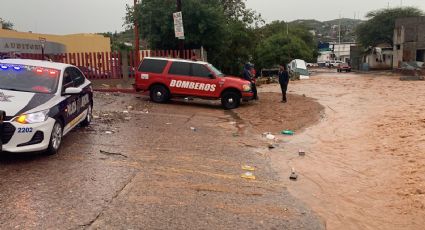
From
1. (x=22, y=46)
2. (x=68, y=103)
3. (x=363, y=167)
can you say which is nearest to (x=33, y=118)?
(x=68, y=103)

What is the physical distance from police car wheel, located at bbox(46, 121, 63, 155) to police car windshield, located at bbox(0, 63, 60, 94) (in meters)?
0.71

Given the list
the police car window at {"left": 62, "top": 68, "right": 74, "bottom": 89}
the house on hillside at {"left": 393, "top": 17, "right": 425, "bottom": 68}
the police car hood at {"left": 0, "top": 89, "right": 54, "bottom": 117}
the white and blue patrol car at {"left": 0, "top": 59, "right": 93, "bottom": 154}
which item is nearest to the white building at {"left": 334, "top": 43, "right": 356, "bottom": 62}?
the house on hillside at {"left": 393, "top": 17, "right": 425, "bottom": 68}

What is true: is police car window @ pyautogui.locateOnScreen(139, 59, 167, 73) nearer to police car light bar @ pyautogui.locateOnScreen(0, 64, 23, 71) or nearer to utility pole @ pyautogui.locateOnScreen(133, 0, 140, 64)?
utility pole @ pyautogui.locateOnScreen(133, 0, 140, 64)

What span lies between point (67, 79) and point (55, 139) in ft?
5.61

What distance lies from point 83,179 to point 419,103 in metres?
16.0

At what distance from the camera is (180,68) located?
17.5 meters

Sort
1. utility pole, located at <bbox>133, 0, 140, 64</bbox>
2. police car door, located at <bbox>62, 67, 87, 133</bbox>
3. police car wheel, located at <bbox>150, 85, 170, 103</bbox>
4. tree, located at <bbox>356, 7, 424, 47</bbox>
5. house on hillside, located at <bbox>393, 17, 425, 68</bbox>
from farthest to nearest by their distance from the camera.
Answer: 1. tree, located at <bbox>356, 7, 424, 47</bbox>
2. house on hillside, located at <bbox>393, 17, 425, 68</bbox>
3. utility pole, located at <bbox>133, 0, 140, 64</bbox>
4. police car wheel, located at <bbox>150, 85, 170, 103</bbox>
5. police car door, located at <bbox>62, 67, 87, 133</bbox>

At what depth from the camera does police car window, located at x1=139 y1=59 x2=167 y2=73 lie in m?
17.6

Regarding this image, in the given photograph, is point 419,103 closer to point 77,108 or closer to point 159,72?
point 159,72

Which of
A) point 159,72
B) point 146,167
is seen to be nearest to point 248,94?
point 159,72

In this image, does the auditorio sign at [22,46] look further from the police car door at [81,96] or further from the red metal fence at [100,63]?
the police car door at [81,96]

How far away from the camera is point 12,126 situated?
707 centimetres

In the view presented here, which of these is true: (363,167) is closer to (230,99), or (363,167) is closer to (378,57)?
(230,99)

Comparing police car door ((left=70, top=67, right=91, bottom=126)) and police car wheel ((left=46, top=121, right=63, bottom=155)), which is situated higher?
police car door ((left=70, top=67, right=91, bottom=126))
